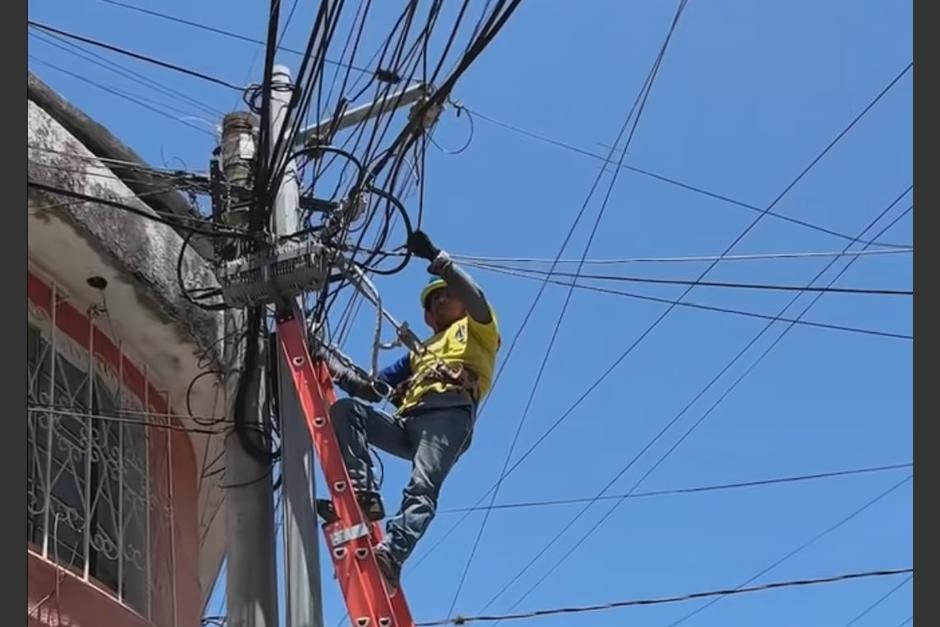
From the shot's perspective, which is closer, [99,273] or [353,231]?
[353,231]

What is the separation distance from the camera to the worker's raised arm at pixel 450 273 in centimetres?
486

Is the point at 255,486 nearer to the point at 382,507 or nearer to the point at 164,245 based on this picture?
the point at 382,507

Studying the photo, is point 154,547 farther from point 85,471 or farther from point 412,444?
point 412,444

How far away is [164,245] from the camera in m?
6.27

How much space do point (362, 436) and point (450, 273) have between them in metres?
0.76

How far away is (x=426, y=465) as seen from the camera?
15.9 ft

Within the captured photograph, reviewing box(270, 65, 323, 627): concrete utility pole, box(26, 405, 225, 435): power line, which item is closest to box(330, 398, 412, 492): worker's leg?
box(270, 65, 323, 627): concrete utility pole

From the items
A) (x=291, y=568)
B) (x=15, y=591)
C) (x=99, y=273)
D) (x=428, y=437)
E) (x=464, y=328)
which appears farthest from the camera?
(x=99, y=273)

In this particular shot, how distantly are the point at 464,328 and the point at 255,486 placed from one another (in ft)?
3.57

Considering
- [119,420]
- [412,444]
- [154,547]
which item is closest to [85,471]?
[119,420]

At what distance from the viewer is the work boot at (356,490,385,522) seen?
474 cm

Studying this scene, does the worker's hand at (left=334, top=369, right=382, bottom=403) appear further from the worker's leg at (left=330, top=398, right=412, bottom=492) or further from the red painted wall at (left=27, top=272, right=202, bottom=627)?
the red painted wall at (left=27, top=272, right=202, bottom=627)

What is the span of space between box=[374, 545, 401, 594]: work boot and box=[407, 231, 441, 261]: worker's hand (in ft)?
3.82

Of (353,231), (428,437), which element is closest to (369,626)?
(428,437)
